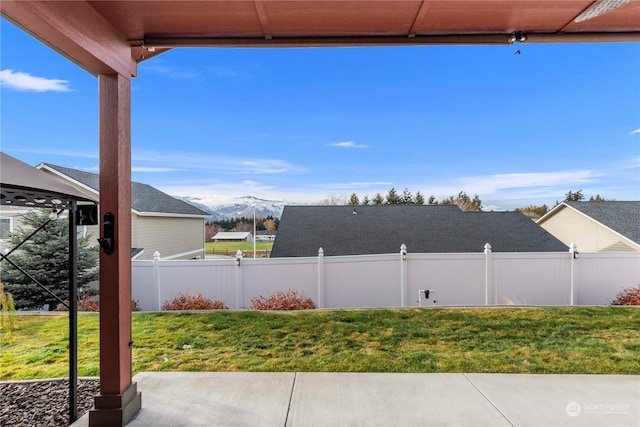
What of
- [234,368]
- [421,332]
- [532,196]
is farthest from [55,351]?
[532,196]

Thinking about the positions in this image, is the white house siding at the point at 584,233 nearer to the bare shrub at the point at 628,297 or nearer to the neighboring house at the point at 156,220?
the bare shrub at the point at 628,297

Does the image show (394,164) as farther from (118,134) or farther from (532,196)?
(118,134)

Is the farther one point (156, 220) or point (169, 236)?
point (169, 236)

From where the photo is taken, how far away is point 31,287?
7.15 m

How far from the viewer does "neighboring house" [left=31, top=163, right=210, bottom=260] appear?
902 centimetres

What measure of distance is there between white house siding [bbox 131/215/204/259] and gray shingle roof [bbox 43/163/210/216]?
0.93ft

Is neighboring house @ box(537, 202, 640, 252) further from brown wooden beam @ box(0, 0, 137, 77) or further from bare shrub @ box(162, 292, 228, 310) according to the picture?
brown wooden beam @ box(0, 0, 137, 77)

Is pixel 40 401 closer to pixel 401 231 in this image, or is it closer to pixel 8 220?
pixel 8 220

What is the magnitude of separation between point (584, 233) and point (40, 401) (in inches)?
518

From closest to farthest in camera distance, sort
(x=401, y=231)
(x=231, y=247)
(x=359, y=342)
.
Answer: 1. (x=359, y=342)
2. (x=401, y=231)
3. (x=231, y=247)

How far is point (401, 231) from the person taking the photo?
10445mm

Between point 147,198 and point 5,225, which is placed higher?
point 147,198

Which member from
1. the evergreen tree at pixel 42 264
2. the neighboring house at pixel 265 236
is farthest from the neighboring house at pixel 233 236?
the evergreen tree at pixel 42 264

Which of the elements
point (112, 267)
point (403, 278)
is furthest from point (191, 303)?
point (112, 267)
